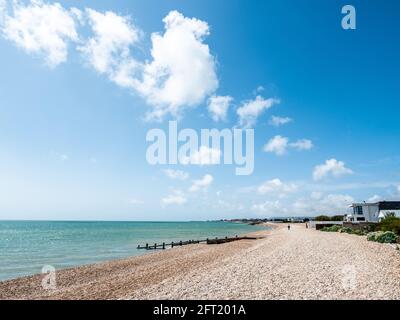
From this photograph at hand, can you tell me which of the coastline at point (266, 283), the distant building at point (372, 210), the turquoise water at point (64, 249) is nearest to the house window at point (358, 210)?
the distant building at point (372, 210)

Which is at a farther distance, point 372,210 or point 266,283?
point 372,210

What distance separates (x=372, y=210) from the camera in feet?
207

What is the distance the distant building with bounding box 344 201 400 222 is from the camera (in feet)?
197

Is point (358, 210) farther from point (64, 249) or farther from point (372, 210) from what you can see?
point (64, 249)

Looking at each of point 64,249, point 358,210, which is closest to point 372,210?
point 358,210

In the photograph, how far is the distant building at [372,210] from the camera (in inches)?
2359

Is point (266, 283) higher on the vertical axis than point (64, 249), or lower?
higher

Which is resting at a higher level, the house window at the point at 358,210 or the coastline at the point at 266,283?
the house window at the point at 358,210

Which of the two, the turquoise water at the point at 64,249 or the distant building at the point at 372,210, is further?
the distant building at the point at 372,210

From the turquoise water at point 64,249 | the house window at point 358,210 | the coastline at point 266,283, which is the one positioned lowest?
the turquoise water at point 64,249

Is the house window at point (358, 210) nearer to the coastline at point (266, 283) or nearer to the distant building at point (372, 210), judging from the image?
the distant building at point (372, 210)

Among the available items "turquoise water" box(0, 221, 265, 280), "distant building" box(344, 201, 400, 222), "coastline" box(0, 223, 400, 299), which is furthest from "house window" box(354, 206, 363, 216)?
"coastline" box(0, 223, 400, 299)
